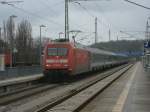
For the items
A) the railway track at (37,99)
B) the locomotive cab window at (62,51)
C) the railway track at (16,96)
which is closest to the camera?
the railway track at (37,99)

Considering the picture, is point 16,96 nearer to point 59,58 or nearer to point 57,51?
point 59,58

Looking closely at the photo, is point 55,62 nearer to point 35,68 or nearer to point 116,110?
point 35,68

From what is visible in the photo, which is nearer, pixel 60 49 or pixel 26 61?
pixel 60 49

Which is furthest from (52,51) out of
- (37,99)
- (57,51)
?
(37,99)

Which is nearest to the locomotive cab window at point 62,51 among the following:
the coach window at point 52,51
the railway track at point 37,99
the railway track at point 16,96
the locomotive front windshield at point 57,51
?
the locomotive front windshield at point 57,51

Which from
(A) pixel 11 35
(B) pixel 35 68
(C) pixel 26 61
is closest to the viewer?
(B) pixel 35 68

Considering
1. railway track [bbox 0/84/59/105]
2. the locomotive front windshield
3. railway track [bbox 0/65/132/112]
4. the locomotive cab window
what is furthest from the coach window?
railway track [bbox 0/84/59/105]

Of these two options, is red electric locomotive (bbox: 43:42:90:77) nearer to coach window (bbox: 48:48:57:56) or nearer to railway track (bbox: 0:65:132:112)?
coach window (bbox: 48:48:57:56)

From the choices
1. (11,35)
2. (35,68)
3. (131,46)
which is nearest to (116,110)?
(35,68)

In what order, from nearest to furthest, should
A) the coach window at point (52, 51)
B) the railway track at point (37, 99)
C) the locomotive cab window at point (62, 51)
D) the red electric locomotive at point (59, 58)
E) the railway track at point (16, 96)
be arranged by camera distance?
the railway track at point (37, 99), the railway track at point (16, 96), the red electric locomotive at point (59, 58), the locomotive cab window at point (62, 51), the coach window at point (52, 51)

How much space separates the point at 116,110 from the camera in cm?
1585

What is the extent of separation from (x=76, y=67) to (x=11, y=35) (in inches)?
2300

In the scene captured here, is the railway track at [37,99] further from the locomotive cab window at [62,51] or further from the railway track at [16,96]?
the locomotive cab window at [62,51]

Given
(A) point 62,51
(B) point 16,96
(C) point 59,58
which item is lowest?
(B) point 16,96
